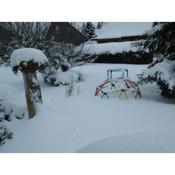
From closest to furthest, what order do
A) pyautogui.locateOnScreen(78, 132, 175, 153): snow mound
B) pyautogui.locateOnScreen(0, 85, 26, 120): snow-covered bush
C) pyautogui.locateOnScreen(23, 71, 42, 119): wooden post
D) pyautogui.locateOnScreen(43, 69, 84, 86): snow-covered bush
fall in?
pyautogui.locateOnScreen(78, 132, 175, 153): snow mound, pyautogui.locateOnScreen(23, 71, 42, 119): wooden post, pyautogui.locateOnScreen(0, 85, 26, 120): snow-covered bush, pyautogui.locateOnScreen(43, 69, 84, 86): snow-covered bush

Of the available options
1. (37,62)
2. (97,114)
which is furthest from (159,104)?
(37,62)

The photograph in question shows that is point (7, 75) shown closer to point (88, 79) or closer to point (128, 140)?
point (88, 79)

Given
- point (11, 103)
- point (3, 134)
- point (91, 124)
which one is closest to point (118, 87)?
point (91, 124)

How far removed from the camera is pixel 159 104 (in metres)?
2.57

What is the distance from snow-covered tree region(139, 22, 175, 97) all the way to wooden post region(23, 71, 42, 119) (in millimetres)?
1252

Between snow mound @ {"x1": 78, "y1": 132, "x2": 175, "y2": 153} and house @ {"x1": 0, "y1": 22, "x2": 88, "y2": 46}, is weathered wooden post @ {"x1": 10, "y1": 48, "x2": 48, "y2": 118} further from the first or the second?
snow mound @ {"x1": 78, "y1": 132, "x2": 175, "y2": 153}

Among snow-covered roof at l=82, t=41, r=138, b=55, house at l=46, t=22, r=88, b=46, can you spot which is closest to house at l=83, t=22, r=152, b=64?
snow-covered roof at l=82, t=41, r=138, b=55

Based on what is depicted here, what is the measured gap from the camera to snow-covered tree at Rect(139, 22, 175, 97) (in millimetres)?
2768

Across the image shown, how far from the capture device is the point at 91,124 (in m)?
2.22

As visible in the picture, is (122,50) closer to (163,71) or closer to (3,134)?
(163,71)

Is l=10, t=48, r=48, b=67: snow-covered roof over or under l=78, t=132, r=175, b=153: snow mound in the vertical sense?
over

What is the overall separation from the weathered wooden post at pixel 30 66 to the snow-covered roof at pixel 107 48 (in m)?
1.10

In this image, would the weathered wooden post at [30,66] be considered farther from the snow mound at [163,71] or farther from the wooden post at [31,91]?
the snow mound at [163,71]

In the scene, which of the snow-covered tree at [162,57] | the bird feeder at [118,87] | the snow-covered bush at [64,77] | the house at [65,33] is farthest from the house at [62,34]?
the snow-covered tree at [162,57]
